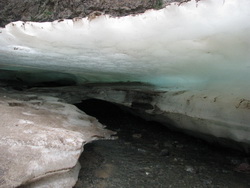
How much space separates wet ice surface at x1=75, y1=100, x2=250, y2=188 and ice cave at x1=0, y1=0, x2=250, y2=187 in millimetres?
166

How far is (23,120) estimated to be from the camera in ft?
7.00

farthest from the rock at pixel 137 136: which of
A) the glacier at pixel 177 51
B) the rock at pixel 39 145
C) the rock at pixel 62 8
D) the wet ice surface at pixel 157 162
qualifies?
the rock at pixel 62 8

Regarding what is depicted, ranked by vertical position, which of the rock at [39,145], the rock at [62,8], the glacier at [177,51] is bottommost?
the rock at [39,145]

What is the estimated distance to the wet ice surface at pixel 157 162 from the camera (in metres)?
2.24

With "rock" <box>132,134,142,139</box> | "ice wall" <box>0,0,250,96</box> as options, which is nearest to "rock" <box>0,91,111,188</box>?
"ice wall" <box>0,0,250,96</box>

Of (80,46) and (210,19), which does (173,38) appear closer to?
(210,19)

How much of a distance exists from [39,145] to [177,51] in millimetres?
1165

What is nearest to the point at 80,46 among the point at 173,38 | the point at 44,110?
the point at 173,38

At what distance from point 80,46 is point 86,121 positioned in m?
0.89

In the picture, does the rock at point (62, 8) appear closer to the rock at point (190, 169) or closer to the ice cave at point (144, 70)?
the ice cave at point (144, 70)

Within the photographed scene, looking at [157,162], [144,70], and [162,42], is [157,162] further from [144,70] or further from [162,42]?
[162,42]

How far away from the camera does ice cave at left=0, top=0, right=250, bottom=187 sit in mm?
1523

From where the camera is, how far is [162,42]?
1.77 meters

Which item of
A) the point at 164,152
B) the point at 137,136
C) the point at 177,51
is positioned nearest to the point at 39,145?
the point at 177,51
